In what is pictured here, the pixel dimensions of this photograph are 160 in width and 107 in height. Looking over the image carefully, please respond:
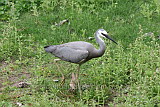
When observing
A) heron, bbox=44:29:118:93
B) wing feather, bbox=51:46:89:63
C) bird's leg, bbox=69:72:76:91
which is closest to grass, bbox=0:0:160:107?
bird's leg, bbox=69:72:76:91

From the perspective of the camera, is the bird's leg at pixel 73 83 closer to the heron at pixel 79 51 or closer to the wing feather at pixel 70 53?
the heron at pixel 79 51

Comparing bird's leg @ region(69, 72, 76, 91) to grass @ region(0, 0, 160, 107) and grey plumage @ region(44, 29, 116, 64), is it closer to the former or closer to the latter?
grass @ region(0, 0, 160, 107)

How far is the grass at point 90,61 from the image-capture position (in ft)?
24.2

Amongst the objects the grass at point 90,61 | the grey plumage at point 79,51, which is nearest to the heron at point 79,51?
the grey plumage at point 79,51

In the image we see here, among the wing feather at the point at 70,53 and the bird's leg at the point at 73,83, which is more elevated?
the wing feather at the point at 70,53

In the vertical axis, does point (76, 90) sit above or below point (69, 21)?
below

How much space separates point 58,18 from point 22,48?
6.26 feet

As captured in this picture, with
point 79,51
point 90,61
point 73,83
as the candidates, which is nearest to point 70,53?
point 79,51

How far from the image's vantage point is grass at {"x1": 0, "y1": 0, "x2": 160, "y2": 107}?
7.37m

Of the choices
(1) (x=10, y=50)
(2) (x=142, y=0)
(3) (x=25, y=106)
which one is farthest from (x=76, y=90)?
(2) (x=142, y=0)

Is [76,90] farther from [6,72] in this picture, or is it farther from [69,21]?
[69,21]

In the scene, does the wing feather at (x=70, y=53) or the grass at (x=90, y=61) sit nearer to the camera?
the grass at (x=90, y=61)

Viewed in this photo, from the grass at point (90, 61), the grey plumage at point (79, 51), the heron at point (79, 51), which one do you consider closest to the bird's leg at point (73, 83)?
the heron at point (79, 51)

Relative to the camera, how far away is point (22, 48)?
9.85m
